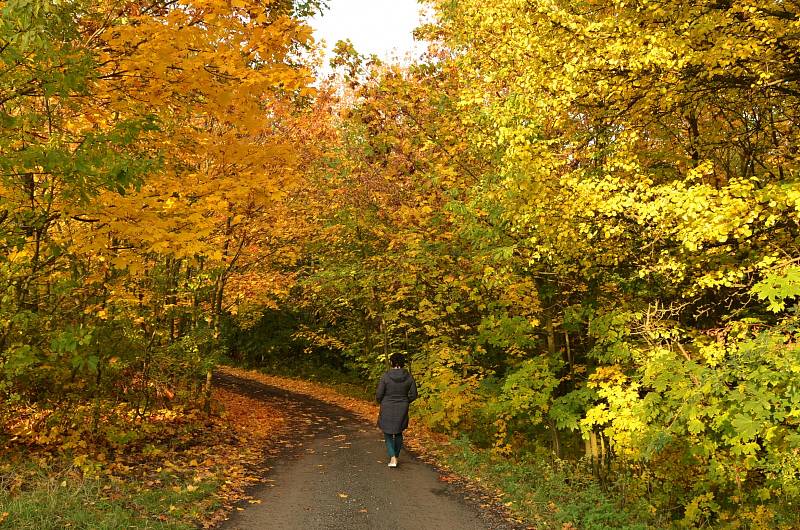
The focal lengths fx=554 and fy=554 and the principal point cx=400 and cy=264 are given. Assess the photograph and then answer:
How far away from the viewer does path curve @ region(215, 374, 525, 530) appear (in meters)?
6.52

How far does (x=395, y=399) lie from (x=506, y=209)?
12.3 feet

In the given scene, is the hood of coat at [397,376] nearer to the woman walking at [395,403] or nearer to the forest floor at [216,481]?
the woman walking at [395,403]


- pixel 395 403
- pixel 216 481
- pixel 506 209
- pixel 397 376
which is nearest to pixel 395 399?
pixel 395 403

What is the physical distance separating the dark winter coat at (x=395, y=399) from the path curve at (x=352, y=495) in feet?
2.32

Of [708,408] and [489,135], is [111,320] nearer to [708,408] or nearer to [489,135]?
[489,135]

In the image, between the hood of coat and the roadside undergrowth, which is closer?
the roadside undergrowth

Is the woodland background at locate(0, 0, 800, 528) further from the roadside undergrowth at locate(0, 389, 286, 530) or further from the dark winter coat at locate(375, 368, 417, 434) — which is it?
the dark winter coat at locate(375, 368, 417, 434)

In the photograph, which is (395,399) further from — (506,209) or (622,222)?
(622,222)

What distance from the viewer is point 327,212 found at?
16969mm

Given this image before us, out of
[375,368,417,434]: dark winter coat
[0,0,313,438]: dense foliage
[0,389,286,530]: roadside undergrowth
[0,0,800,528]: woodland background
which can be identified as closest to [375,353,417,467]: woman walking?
[375,368,417,434]: dark winter coat

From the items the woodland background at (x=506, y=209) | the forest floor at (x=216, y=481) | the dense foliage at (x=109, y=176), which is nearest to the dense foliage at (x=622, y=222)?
the woodland background at (x=506, y=209)

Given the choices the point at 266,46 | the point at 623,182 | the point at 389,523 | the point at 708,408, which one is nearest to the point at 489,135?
the point at 623,182

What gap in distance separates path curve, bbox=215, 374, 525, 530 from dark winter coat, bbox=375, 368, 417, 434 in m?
0.71

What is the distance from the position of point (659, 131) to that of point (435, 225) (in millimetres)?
5247
